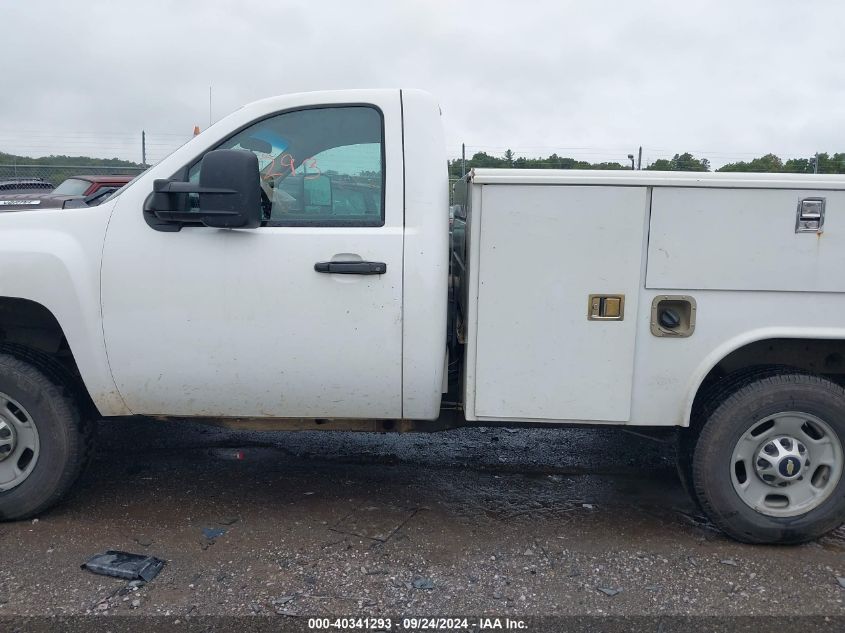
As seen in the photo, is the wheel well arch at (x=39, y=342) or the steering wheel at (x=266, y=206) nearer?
the steering wheel at (x=266, y=206)

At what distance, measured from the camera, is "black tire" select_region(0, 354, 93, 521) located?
11.9ft

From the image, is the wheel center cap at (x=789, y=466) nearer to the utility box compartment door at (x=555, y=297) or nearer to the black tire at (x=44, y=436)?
the utility box compartment door at (x=555, y=297)

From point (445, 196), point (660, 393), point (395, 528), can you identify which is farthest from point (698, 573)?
point (445, 196)

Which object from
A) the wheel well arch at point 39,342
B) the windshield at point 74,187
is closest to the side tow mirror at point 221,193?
the wheel well arch at point 39,342

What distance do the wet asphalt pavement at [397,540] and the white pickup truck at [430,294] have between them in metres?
→ 0.39

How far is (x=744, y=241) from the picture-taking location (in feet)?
11.0

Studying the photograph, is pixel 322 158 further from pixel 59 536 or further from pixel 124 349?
pixel 59 536

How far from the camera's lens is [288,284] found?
3.45 metres

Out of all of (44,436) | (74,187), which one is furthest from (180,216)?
(74,187)

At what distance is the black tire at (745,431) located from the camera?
11.4 feet

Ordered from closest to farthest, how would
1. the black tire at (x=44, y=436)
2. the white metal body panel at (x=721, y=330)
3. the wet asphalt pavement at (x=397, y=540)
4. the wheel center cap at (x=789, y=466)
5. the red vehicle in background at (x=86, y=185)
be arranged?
1. the wet asphalt pavement at (x=397, y=540)
2. the white metal body panel at (x=721, y=330)
3. the wheel center cap at (x=789, y=466)
4. the black tire at (x=44, y=436)
5. the red vehicle in background at (x=86, y=185)

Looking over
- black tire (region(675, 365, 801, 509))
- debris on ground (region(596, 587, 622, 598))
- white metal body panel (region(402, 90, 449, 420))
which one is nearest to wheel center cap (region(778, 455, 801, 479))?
black tire (region(675, 365, 801, 509))

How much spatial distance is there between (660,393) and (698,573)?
0.83 meters

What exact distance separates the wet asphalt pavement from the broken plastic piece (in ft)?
0.15
